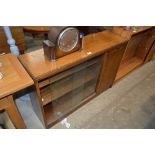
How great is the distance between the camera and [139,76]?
2129 mm

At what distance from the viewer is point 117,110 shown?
1.63 meters

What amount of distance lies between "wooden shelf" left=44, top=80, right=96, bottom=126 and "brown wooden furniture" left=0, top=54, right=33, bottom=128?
481 millimetres

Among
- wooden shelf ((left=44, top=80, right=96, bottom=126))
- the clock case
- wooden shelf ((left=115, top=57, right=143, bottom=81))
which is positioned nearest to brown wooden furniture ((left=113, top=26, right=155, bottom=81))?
wooden shelf ((left=115, top=57, right=143, bottom=81))

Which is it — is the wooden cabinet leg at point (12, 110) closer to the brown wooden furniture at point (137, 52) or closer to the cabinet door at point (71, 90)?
the cabinet door at point (71, 90)

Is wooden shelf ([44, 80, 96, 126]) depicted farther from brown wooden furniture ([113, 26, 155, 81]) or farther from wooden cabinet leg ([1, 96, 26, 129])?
brown wooden furniture ([113, 26, 155, 81])

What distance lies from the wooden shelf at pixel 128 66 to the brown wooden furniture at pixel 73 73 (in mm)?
460

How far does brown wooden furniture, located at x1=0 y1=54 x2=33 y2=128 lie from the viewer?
2.32 ft

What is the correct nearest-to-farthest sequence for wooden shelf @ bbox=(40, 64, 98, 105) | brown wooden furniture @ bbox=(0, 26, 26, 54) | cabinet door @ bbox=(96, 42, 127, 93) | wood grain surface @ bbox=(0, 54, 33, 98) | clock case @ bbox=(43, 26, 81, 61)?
wood grain surface @ bbox=(0, 54, 33, 98) < clock case @ bbox=(43, 26, 81, 61) < wooden shelf @ bbox=(40, 64, 98, 105) < cabinet door @ bbox=(96, 42, 127, 93) < brown wooden furniture @ bbox=(0, 26, 26, 54)

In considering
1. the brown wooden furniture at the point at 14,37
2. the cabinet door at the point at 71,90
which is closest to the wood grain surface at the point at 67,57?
the cabinet door at the point at 71,90

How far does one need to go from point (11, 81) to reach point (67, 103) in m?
0.83

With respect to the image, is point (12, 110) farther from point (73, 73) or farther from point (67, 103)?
point (67, 103)

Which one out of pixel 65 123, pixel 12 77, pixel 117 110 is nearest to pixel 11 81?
pixel 12 77
